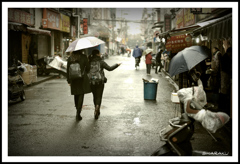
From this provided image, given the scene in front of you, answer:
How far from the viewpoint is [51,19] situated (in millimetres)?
23391

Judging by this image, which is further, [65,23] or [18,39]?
[65,23]

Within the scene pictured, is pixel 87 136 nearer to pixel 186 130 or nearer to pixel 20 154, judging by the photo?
pixel 20 154

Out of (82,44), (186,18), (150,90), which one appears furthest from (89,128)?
(186,18)

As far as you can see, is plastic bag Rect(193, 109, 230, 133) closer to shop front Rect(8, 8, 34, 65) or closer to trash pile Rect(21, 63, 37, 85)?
trash pile Rect(21, 63, 37, 85)

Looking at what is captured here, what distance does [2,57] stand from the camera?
5.02 m

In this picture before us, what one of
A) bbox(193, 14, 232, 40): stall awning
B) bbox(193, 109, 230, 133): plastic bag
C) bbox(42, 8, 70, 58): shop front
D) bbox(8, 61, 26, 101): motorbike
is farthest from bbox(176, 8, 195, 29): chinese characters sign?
bbox(193, 109, 230, 133): plastic bag

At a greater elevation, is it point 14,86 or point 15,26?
point 15,26

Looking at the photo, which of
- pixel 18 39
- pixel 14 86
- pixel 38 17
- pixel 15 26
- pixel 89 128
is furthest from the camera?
pixel 38 17

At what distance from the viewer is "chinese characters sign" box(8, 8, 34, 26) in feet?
53.5

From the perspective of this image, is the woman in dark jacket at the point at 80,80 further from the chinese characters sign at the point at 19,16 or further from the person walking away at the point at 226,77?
the chinese characters sign at the point at 19,16

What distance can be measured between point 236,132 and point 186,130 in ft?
3.20

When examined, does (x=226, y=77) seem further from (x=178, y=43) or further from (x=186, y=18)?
(x=186, y=18)

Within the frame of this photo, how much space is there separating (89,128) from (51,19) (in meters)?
18.5

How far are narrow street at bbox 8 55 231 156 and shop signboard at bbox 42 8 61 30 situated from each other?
12494 millimetres
